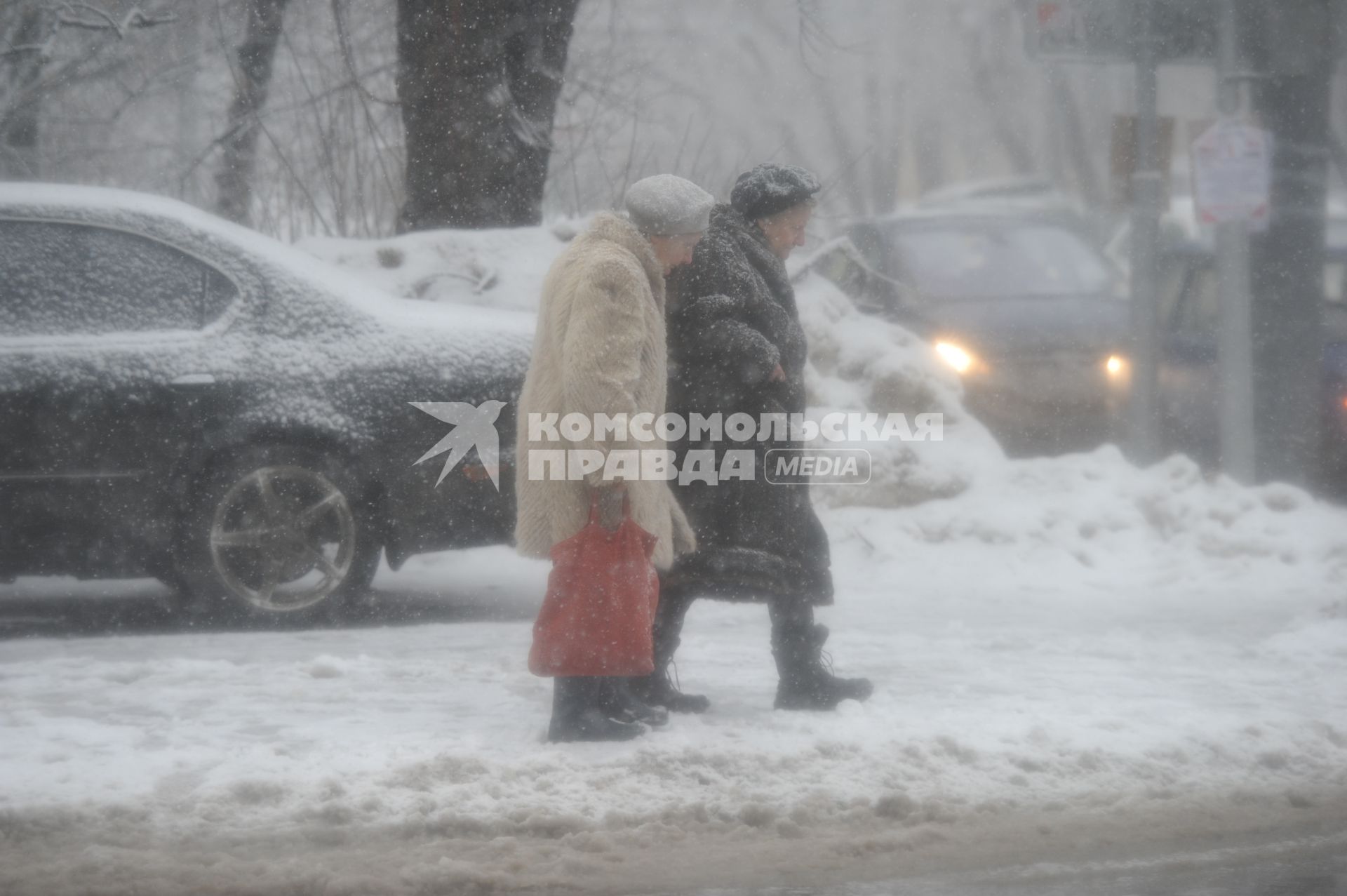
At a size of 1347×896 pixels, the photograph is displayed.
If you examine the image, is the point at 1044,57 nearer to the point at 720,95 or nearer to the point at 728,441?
the point at 728,441

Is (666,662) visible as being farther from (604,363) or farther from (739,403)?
(604,363)

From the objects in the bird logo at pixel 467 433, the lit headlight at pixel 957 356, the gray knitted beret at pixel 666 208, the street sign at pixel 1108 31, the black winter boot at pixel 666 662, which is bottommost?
the black winter boot at pixel 666 662

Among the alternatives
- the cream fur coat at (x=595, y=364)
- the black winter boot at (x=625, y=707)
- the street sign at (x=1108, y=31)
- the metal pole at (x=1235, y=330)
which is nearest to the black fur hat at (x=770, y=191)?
the cream fur coat at (x=595, y=364)

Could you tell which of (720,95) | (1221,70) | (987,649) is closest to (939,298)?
(1221,70)

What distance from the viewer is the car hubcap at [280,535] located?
678 centimetres

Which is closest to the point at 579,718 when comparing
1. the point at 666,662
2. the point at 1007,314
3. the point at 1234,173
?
the point at 666,662

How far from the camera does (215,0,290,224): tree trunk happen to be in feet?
43.0

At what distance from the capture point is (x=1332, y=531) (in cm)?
852

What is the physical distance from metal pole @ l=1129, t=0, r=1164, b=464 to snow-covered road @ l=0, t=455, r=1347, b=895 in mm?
2870

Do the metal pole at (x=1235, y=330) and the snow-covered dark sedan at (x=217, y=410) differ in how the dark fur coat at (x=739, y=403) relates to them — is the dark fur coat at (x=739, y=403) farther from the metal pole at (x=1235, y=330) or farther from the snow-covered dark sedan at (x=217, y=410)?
the metal pole at (x=1235, y=330)

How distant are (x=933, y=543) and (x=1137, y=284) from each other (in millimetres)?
2269

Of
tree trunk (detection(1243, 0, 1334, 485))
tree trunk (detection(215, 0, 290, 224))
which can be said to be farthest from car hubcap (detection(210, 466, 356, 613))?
tree trunk (detection(215, 0, 290, 224))

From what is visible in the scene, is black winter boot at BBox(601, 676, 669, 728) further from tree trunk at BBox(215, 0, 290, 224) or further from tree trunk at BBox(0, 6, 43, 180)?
tree trunk at BBox(215, 0, 290, 224)

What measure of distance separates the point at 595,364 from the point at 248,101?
30.3 ft
